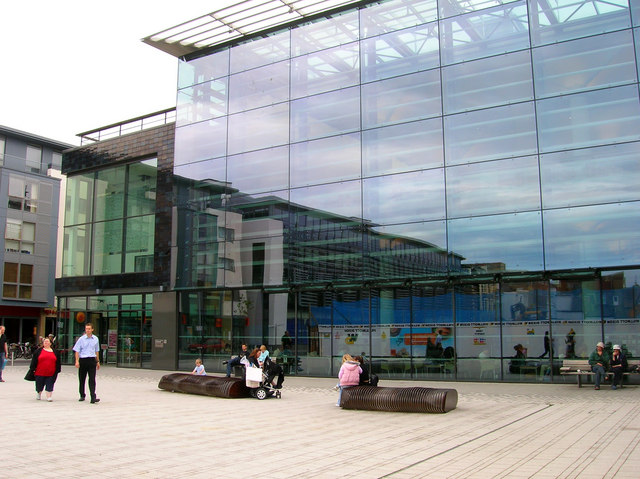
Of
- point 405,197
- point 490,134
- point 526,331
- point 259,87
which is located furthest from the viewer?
point 259,87

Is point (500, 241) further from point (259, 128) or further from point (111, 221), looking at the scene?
point (111, 221)

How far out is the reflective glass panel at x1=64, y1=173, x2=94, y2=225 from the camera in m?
32.3

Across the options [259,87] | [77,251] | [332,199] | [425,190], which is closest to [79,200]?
[77,251]

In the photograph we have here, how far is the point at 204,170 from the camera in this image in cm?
2739

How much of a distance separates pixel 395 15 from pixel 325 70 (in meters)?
3.29

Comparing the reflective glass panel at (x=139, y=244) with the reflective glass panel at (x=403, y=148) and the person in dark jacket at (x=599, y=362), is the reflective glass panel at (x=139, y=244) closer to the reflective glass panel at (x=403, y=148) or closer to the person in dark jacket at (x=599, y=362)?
the reflective glass panel at (x=403, y=148)

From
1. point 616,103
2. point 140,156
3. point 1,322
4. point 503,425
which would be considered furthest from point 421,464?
point 1,322

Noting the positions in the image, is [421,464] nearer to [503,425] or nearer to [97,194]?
[503,425]

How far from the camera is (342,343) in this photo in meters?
23.4

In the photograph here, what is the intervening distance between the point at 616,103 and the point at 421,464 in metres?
15.4

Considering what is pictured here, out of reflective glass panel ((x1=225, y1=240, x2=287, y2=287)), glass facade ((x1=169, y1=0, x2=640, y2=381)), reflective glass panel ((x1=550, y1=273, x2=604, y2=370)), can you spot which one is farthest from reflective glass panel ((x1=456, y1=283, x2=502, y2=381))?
reflective glass panel ((x1=225, y1=240, x2=287, y2=287))

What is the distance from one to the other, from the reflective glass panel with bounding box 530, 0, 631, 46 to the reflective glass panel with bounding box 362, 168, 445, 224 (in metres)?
5.39

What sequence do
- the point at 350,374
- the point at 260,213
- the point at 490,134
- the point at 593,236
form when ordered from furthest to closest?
the point at 260,213 < the point at 490,134 < the point at 593,236 < the point at 350,374

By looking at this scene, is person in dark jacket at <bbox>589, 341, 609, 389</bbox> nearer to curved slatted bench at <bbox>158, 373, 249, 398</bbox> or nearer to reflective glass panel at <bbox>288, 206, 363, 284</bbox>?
reflective glass panel at <bbox>288, 206, 363, 284</bbox>
